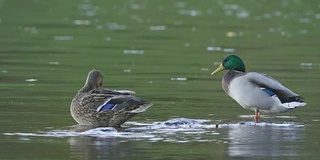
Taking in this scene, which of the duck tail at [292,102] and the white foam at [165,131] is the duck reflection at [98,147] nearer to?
the white foam at [165,131]

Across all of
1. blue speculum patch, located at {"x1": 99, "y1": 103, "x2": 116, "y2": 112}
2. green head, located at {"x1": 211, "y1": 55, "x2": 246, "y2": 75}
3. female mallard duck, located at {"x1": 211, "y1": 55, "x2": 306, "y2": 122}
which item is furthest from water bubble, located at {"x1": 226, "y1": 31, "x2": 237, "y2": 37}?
blue speculum patch, located at {"x1": 99, "y1": 103, "x2": 116, "y2": 112}

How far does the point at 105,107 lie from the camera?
12836mm

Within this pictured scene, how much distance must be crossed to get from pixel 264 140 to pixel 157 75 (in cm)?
701

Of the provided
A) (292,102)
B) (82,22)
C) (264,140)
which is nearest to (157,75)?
(292,102)

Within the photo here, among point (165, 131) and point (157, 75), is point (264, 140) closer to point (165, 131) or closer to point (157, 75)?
point (165, 131)

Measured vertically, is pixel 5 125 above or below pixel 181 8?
below

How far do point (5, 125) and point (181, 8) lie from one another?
2768 cm

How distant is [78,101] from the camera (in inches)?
514

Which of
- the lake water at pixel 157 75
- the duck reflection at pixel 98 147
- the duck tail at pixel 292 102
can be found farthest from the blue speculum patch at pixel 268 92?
the duck reflection at pixel 98 147

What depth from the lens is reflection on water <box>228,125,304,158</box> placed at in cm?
1101

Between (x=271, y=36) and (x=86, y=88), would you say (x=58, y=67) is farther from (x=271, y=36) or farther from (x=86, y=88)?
(x=271, y=36)

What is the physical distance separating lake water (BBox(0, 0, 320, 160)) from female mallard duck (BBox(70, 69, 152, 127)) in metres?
0.19

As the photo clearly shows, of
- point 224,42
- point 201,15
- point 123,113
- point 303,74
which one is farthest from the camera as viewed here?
point 201,15

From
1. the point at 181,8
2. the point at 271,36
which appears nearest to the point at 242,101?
the point at 271,36
